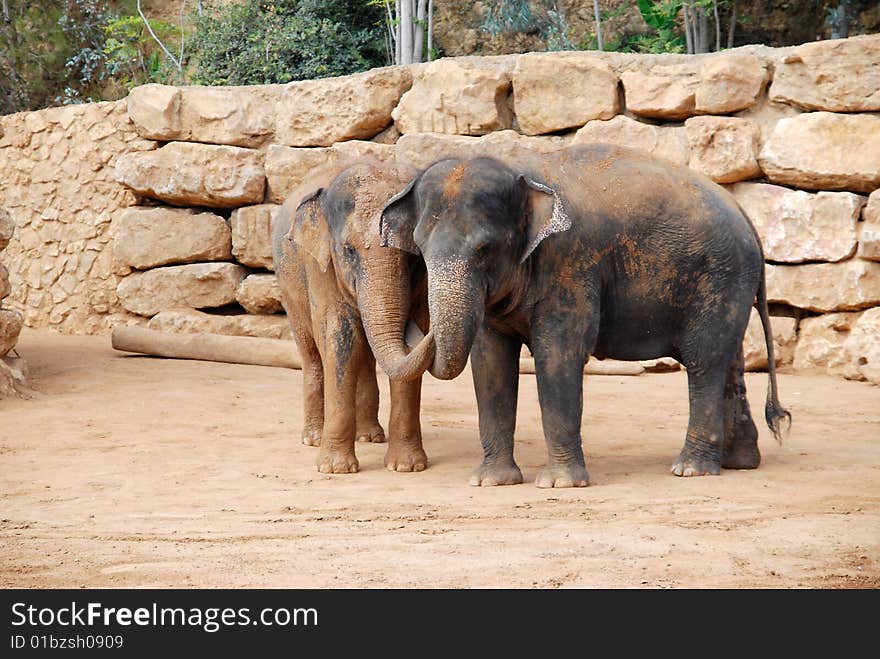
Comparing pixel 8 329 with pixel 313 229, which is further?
pixel 8 329

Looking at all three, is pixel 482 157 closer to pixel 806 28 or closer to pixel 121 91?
pixel 806 28

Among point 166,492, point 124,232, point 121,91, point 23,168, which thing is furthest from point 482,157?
point 121,91

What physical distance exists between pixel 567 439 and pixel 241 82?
9.88m

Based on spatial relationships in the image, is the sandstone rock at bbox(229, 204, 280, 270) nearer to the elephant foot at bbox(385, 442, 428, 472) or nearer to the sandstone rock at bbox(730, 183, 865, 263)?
the sandstone rock at bbox(730, 183, 865, 263)

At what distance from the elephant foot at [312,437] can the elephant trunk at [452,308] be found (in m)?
2.18

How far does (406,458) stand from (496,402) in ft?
2.28

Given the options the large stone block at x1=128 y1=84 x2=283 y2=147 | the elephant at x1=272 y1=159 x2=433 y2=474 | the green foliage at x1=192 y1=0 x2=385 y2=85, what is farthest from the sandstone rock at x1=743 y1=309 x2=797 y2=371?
the green foliage at x1=192 y1=0 x2=385 y2=85

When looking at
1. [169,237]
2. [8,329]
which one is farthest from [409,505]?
[169,237]

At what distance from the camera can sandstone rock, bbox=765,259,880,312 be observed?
956 cm

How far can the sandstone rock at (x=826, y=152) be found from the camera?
31.2 ft

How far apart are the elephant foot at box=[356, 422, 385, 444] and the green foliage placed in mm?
7589

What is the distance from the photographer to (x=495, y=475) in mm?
5926

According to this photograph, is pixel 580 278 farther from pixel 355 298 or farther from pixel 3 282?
pixel 3 282

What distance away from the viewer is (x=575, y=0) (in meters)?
16.1
